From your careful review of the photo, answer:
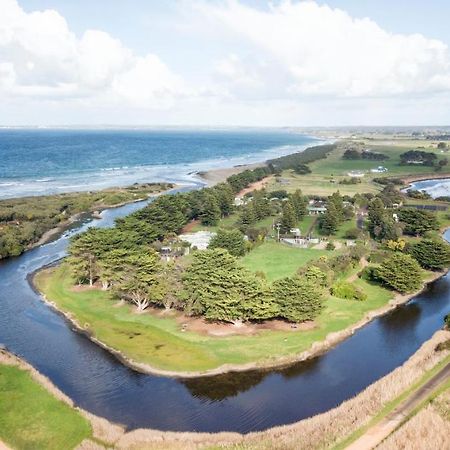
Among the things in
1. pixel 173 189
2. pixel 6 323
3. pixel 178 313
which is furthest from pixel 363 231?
pixel 173 189

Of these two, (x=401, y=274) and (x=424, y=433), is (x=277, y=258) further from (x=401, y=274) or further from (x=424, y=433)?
(x=424, y=433)

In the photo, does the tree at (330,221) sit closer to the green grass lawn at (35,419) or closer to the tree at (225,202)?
the tree at (225,202)

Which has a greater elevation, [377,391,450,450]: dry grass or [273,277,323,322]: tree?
[273,277,323,322]: tree

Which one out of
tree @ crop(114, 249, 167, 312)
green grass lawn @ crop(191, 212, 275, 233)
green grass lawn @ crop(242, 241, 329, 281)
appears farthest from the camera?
green grass lawn @ crop(191, 212, 275, 233)

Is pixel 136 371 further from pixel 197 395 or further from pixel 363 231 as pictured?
pixel 363 231

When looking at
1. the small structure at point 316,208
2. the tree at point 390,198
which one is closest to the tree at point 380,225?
the small structure at point 316,208

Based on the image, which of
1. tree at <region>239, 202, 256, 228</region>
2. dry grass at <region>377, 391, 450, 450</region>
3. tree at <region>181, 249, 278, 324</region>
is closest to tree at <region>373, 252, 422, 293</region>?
tree at <region>181, 249, 278, 324</region>

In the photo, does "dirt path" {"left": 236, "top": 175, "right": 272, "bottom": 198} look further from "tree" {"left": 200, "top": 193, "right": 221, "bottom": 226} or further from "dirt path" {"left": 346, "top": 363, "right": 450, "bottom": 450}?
"dirt path" {"left": 346, "top": 363, "right": 450, "bottom": 450}
